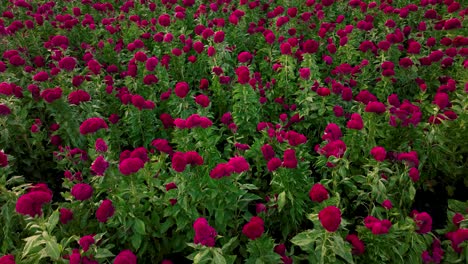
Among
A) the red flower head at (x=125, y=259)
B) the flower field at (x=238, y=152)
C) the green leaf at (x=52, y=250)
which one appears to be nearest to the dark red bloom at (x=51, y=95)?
the flower field at (x=238, y=152)

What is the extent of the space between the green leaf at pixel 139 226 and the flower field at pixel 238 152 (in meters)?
0.01

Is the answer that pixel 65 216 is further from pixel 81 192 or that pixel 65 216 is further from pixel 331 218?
pixel 331 218

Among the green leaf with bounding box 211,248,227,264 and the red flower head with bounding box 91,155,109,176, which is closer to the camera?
the green leaf with bounding box 211,248,227,264

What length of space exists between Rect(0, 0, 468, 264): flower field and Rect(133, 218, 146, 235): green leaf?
0.4 inches

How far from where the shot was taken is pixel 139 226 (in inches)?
113

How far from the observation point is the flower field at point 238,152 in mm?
2762

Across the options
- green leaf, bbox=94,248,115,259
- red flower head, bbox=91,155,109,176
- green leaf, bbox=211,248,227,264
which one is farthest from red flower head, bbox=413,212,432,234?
red flower head, bbox=91,155,109,176

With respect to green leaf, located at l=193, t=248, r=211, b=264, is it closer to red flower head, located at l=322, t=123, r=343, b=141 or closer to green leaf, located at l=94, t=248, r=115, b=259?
green leaf, located at l=94, t=248, r=115, b=259

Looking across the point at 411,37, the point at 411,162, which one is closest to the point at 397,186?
the point at 411,162

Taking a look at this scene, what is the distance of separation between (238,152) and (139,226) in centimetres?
112

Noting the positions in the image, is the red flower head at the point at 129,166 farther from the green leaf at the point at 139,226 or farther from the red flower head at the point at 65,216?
the red flower head at the point at 65,216

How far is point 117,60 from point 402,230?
4.75 meters

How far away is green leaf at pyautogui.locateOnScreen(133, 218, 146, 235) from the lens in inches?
112

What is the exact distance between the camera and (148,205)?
309 centimetres
